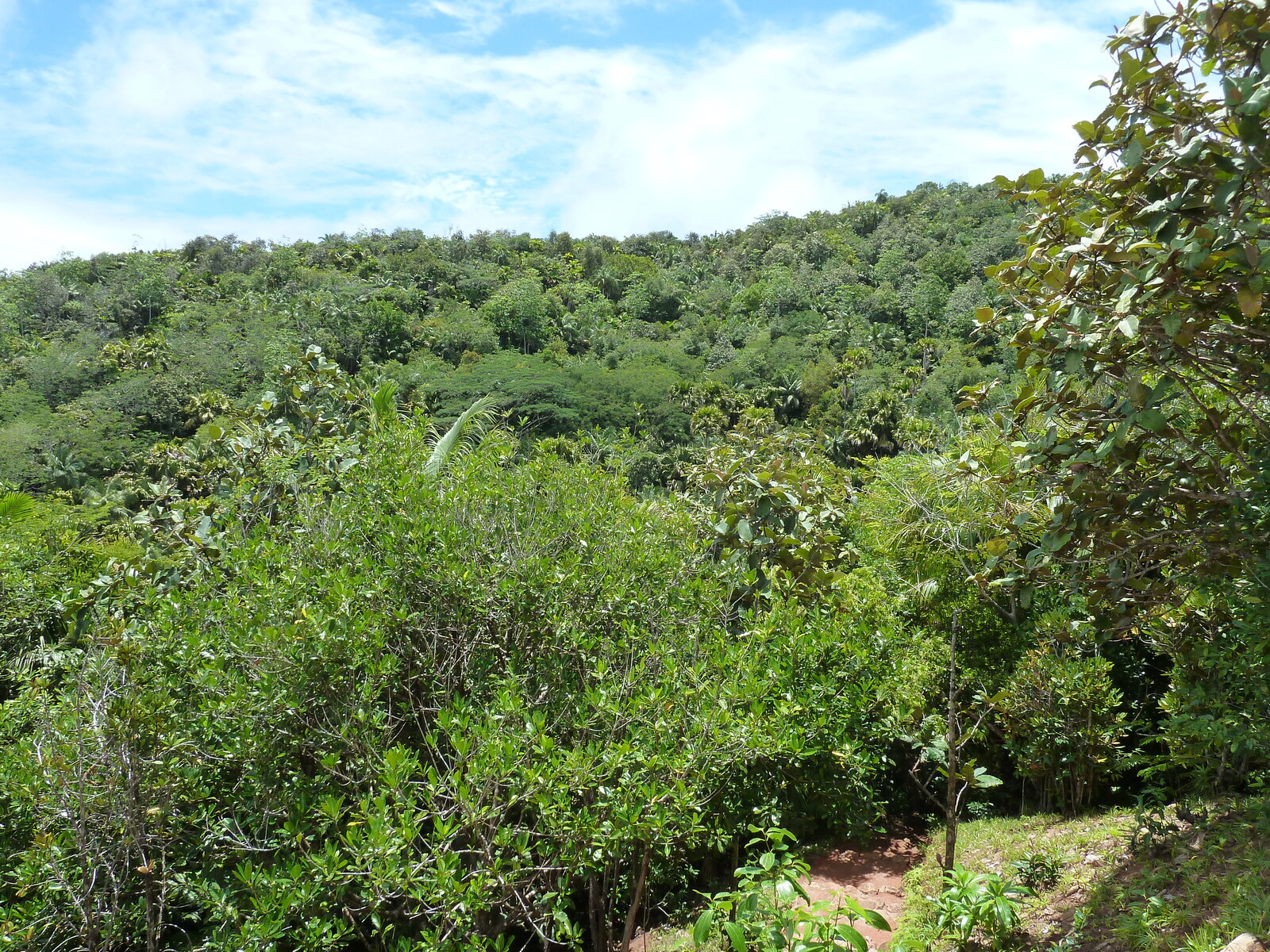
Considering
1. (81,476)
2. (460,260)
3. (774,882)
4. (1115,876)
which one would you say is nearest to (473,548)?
(774,882)

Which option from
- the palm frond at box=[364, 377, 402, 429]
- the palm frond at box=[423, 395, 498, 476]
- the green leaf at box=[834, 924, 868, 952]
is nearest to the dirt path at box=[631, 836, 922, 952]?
the green leaf at box=[834, 924, 868, 952]

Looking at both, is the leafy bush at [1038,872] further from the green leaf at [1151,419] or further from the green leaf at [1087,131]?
the green leaf at [1087,131]

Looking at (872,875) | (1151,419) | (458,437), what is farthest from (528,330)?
(1151,419)

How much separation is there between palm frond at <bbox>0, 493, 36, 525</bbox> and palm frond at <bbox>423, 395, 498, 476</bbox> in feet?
18.4

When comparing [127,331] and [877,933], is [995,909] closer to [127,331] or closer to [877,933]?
[877,933]

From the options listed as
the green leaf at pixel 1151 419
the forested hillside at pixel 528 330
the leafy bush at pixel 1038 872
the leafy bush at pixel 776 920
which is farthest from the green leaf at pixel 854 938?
the forested hillside at pixel 528 330

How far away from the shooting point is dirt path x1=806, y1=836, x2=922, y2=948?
395 cm

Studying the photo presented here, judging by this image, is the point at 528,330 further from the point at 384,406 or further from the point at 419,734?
the point at 419,734

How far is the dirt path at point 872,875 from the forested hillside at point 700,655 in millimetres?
195

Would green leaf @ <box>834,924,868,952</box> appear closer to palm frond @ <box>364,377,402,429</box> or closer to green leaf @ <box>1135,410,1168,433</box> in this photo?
green leaf @ <box>1135,410,1168,433</box>

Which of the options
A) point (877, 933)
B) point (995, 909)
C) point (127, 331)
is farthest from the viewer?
point (127, 331)

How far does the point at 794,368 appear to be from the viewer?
53.3 meters

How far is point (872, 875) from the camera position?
14.5ft

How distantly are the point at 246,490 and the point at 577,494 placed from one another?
2220mm
